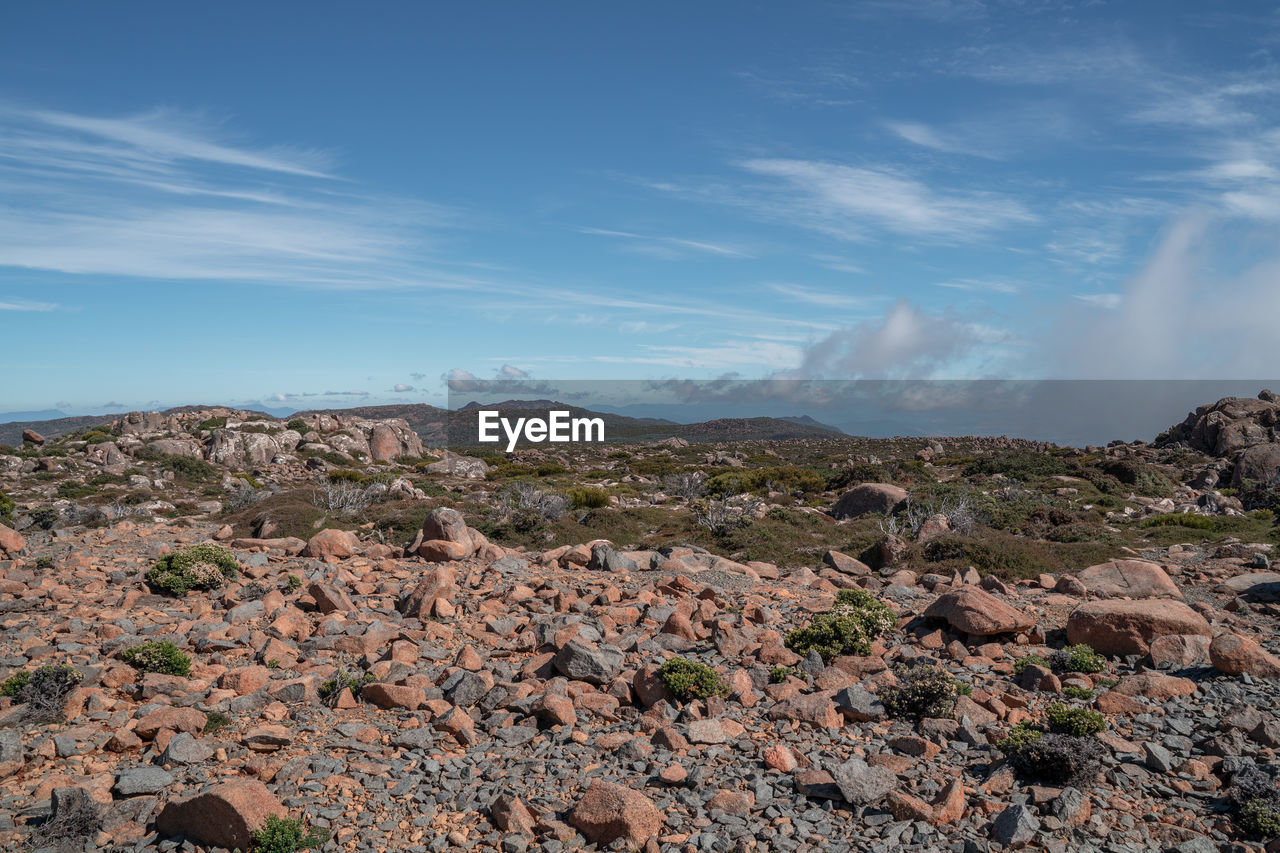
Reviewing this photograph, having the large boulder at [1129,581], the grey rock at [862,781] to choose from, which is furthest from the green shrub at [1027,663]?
the large boulder at [1129,581]

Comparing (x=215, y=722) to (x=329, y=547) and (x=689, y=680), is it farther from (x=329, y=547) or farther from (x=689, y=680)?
(x=329, y=547)

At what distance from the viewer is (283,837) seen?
21.9 ft

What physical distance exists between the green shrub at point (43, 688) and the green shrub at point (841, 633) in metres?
9.86

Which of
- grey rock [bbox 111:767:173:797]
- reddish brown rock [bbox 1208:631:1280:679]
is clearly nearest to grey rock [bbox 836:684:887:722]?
reddish brown rock [bbox 1208:631:1280:679]

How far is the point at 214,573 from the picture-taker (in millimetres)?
15078

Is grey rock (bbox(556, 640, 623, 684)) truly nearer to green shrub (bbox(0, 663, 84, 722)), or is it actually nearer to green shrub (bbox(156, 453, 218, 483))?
green shrub (bbox(0, 663, 84, 722))

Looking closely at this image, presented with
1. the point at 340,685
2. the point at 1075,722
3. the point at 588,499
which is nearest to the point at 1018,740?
the point at 1075,722

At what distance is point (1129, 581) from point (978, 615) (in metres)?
6.43

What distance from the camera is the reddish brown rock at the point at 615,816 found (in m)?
6.98

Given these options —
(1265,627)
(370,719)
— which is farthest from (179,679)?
(1265,627)

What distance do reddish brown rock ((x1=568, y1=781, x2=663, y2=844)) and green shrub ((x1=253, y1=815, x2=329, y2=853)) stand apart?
7.65 ft

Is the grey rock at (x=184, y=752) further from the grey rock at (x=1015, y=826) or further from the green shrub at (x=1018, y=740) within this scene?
the green shrub at (x=1018, y=740)

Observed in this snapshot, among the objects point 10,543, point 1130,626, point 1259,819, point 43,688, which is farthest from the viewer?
point 10,543

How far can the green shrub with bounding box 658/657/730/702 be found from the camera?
9953mm
